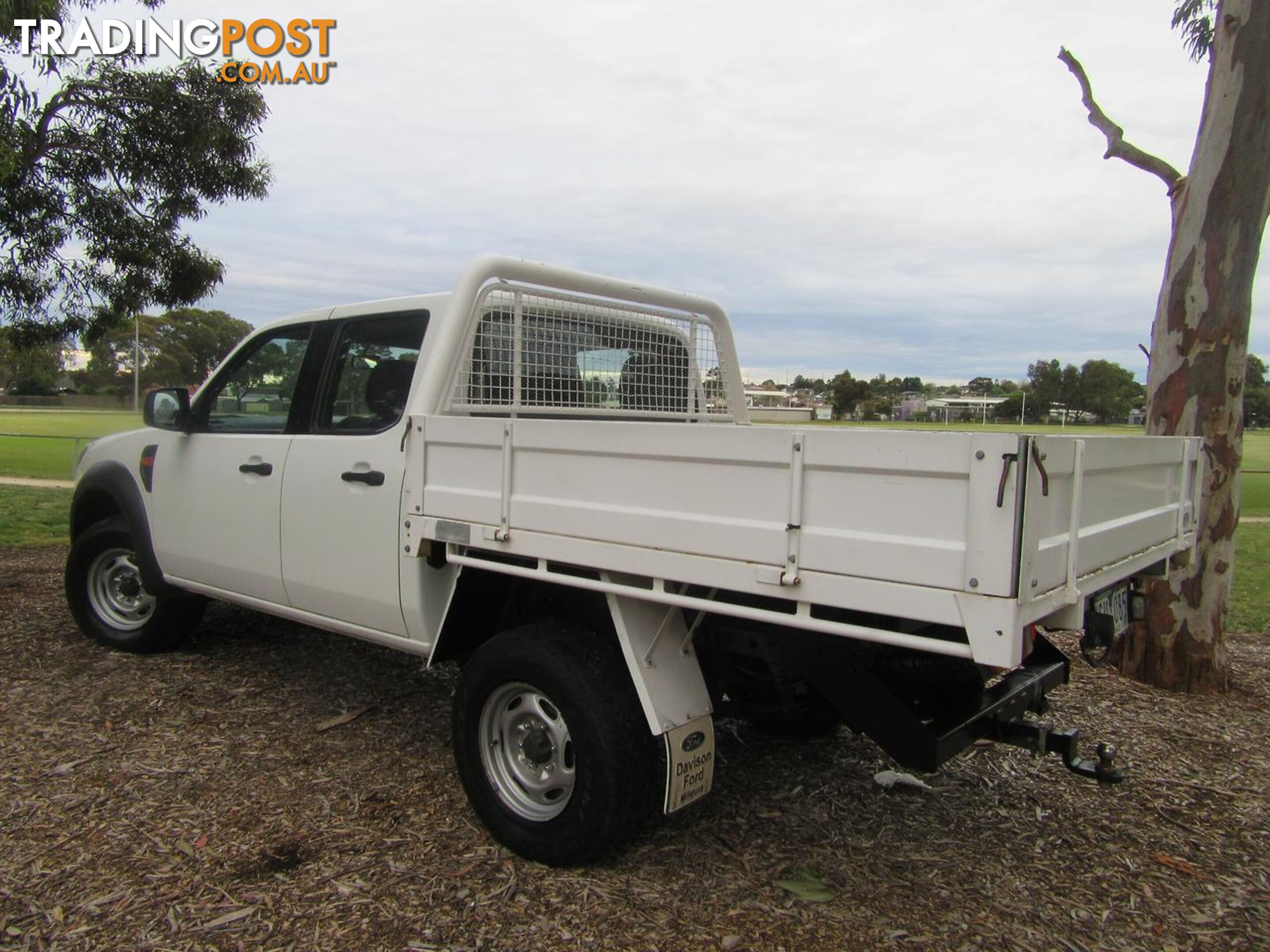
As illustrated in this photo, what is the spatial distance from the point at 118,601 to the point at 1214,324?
6.39m

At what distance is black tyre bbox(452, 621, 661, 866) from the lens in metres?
2.82

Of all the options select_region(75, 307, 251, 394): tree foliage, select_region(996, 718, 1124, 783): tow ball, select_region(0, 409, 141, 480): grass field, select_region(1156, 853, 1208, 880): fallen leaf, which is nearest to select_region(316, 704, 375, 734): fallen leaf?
select_region(0, 409, 141, 480): grass field

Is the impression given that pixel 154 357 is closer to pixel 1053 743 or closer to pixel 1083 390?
pixel 1083 390

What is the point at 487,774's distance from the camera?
3174 millimetres

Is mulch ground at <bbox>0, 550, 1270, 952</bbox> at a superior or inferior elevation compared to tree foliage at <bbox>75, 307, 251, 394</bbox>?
inferior

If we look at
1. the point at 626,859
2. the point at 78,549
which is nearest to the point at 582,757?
the point at 626,859

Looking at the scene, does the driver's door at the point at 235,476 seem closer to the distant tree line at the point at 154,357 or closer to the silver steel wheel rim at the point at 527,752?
the silver steel wheel rim at the point at 527,752

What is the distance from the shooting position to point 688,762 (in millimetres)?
2828

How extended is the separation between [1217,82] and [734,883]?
16.2ft

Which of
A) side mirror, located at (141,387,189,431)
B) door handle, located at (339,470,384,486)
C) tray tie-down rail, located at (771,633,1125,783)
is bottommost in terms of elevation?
tray tie-down rail, located at (771,633,1125,783)

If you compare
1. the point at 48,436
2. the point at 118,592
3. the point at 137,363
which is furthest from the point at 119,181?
the point at 137,363

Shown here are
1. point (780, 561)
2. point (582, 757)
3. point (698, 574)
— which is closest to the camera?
point (780, 561)

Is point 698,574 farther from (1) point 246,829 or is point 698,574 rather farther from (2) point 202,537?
(2) point 202,537

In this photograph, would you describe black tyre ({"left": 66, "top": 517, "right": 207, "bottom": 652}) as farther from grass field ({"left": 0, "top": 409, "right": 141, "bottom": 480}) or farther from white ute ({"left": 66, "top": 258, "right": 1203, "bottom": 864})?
grass field ({"left": 0, "top": 409, "right": 141, "bottom": 480})
